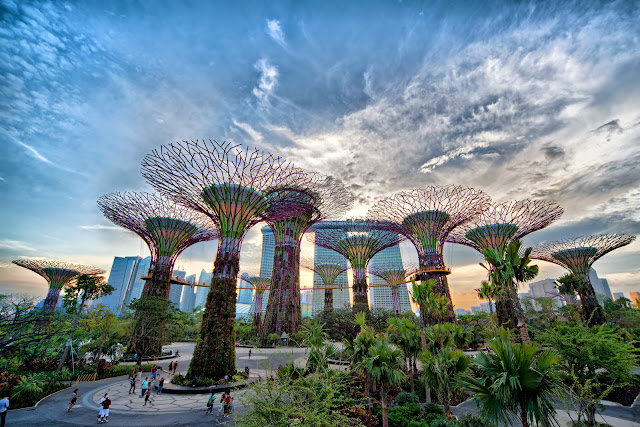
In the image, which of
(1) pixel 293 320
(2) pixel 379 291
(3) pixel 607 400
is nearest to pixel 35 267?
(1) pixel 293 320

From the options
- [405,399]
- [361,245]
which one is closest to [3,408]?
[405,399]

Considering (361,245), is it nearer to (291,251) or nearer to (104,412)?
→ (291,251)

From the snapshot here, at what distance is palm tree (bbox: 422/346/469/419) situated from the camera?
12311 millimetres

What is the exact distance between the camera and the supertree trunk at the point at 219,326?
18.1m

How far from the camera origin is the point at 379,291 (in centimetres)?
13975

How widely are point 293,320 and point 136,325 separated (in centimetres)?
1603

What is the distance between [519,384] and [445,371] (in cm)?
626

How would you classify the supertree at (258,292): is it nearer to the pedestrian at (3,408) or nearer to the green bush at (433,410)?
the pedestrian at (3,408)

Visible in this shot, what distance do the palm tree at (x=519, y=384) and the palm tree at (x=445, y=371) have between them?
17.9 feet

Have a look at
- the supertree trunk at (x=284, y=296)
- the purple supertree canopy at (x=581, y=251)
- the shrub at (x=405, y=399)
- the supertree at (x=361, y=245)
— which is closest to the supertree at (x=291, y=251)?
the supertree trunk at (x=284, y=296)

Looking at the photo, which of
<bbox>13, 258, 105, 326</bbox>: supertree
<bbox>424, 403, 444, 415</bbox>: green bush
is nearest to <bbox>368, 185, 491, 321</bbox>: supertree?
<bbox>424, 403, 444, 415</bbox>: green bush

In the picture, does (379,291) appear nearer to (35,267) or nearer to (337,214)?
(337,214)

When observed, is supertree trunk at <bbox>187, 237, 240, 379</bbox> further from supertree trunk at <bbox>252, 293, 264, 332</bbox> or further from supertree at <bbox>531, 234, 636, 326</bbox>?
supertree at <bbox>531, 234, 636, 326</bbox>

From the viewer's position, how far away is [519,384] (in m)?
6.77
